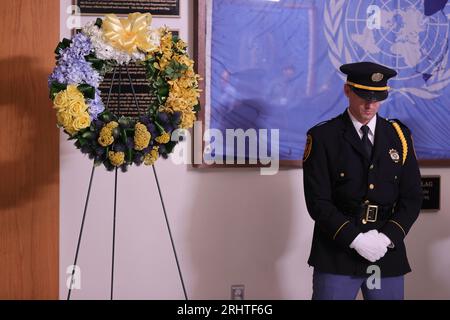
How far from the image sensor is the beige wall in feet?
9.07

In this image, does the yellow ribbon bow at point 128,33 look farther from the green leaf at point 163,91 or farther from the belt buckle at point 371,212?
the belt buckle at point 371,212

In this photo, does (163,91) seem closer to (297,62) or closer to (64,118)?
(64,118)

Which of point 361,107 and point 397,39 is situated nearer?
point 361,107

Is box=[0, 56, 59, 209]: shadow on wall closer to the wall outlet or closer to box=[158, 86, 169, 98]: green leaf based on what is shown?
box=[158, 86, 169, 98]: green leaf

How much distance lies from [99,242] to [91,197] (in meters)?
0.21

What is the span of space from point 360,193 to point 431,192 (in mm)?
892

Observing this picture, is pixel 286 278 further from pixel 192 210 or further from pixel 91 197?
pixel 91 197

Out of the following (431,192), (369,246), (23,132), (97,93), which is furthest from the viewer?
(431,192)

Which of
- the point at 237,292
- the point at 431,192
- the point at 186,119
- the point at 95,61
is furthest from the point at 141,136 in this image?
the point at 431,192

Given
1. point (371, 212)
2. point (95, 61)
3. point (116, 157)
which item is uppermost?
point (95, 61)

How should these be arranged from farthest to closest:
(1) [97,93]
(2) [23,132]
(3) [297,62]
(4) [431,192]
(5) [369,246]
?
1. (4) [431,192]
2. (3) [297,62]
3. (2) [23,132]
4. (1) [97,93]
5. (5) [369,246]

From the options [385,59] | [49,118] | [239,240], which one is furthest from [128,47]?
[385,59]

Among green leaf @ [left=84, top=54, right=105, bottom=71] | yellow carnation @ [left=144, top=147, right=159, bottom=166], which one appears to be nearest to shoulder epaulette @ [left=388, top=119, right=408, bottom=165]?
yellow carnation @ [left=144, top=147, right=159, bottom=166]

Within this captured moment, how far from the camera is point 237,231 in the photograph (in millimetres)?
2857
